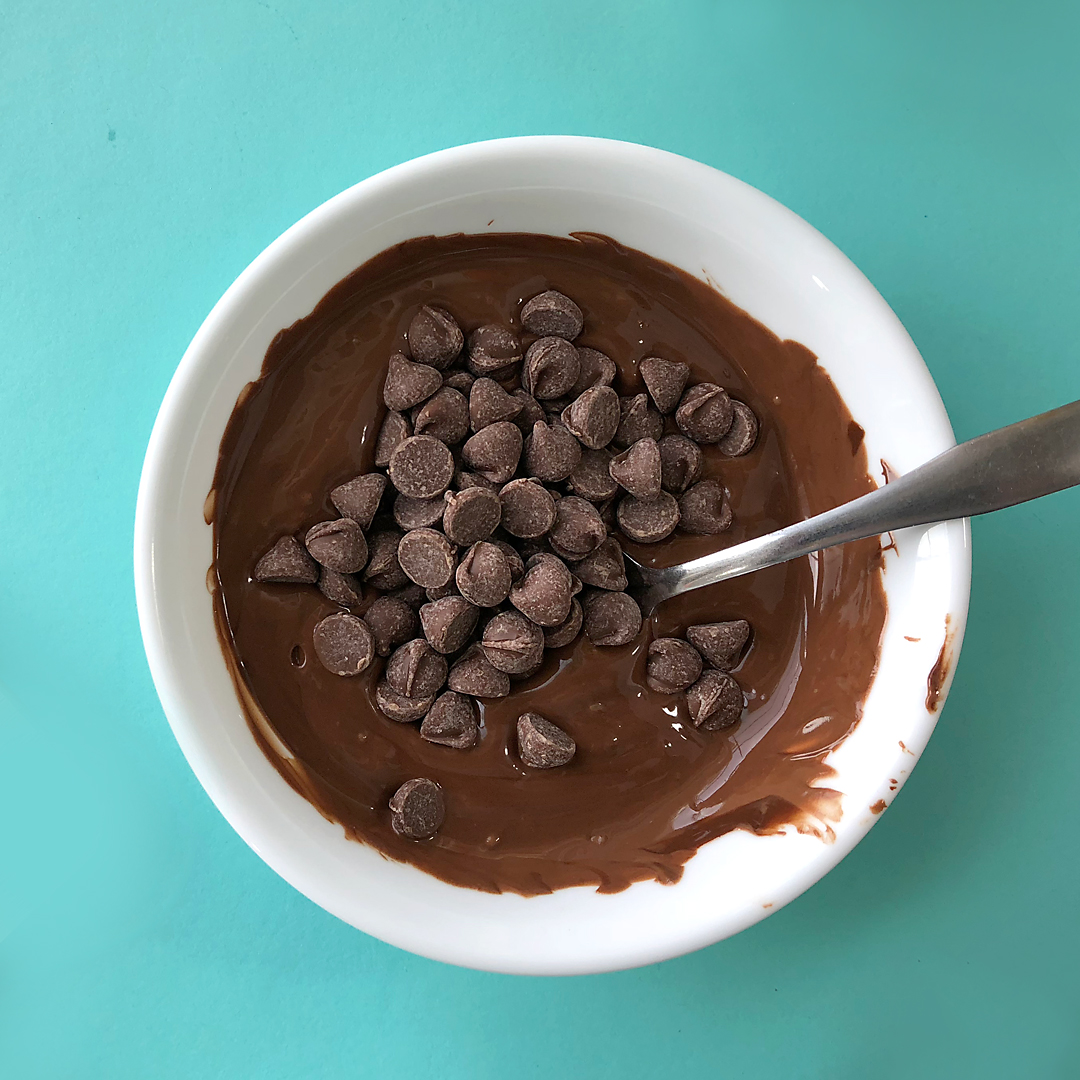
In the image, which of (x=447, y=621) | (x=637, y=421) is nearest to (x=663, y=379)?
(x=637, y=421)

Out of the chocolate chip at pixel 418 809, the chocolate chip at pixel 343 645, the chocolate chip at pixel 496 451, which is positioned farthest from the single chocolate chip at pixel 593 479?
the chocolate chip at pixel 418 809

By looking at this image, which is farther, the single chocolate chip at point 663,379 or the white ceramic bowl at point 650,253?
the single chocolate chip at point 663,379

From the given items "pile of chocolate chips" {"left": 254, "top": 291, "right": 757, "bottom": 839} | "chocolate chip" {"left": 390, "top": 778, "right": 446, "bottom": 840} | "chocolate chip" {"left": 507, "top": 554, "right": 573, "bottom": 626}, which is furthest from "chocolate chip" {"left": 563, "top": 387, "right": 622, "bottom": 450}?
"chocolate chip" {"left": 390, "top": 778, "right": 446, "bottom": 840}

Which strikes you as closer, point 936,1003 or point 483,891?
point 483,891

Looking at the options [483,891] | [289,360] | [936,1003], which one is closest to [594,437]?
[289,360]

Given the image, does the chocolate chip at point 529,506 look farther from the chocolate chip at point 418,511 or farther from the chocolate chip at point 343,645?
the chocolate chip at point 343,645

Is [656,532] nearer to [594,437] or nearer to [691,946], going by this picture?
[594,437]
